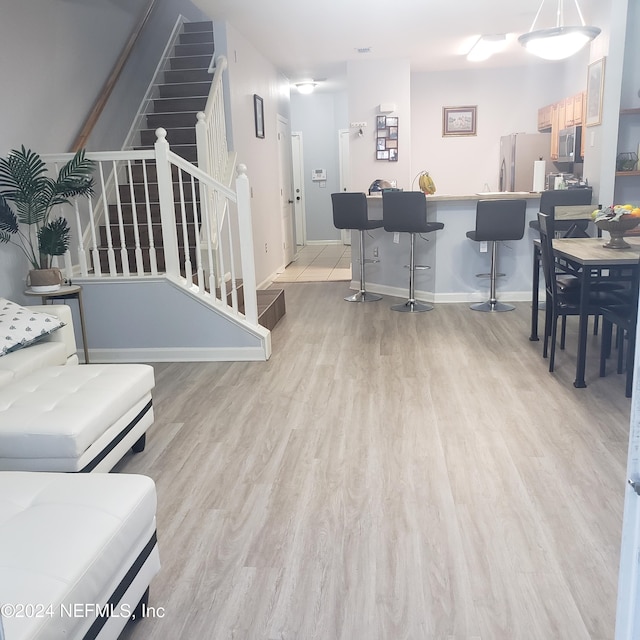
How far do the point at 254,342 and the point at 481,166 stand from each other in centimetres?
601

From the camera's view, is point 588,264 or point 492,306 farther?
point 492,306

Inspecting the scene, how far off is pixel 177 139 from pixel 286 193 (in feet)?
10.0

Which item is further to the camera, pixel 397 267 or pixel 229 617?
pixel 397 267

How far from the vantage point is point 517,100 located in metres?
8.80

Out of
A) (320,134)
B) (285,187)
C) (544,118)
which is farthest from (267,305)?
(320,134)

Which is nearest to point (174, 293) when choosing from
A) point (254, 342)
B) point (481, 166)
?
point (254, 342)

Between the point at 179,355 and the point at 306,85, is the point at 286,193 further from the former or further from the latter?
the point at 179,355

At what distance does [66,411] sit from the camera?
2.39 m

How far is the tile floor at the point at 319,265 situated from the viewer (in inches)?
314

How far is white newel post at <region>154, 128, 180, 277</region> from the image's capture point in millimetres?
4113

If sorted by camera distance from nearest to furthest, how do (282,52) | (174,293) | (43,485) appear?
1. (43,485)
2. (174,293)
3. (282,52)

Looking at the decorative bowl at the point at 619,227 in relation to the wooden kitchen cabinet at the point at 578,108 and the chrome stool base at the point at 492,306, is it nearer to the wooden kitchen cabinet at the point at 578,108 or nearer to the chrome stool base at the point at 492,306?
the chrome stool base at the point at 492,306

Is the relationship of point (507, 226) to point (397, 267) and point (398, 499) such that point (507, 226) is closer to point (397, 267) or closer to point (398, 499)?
point (397, 267)

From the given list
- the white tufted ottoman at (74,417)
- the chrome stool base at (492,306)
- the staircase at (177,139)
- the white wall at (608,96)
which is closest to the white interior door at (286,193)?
the staircase at (177,139)
